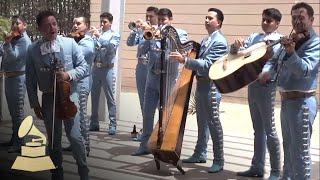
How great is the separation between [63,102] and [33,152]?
401 mm

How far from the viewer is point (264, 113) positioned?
3.85 m

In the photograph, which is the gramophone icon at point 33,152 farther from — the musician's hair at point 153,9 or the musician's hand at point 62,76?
the musician's hair at point 153,9

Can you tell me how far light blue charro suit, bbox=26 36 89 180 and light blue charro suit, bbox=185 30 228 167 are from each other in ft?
2.81

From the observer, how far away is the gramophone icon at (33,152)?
3.43 meters

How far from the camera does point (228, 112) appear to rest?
590 centimetres

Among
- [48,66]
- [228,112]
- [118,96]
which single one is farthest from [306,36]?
[118,96]

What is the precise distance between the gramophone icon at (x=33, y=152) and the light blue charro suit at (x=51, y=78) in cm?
5

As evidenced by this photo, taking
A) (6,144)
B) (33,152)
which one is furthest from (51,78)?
(6,144)

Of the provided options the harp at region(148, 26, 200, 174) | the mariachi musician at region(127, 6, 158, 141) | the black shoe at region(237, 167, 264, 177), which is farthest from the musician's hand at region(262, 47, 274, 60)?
the mariachi musician at region(127, 6, 158, 141)

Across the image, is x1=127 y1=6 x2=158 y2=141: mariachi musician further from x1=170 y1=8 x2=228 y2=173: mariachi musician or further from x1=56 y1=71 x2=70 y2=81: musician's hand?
x1=56 y1=71 x2=70 y2=81: musician's hand

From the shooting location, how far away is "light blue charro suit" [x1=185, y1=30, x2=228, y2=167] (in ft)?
12.9

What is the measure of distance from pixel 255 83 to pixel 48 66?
1423 mm

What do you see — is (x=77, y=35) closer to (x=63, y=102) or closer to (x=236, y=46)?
(x=63, y=102)

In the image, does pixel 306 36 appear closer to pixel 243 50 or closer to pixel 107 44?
pixel 243 50
